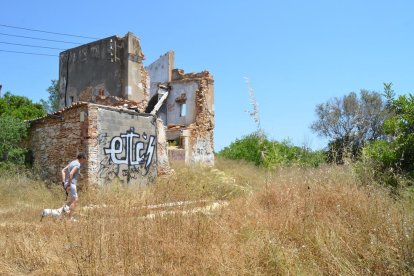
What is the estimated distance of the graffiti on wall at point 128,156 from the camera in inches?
532

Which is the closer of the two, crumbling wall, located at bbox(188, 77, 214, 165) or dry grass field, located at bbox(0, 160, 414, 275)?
dry grass field, located at bbox(0, 160, 414, 275)

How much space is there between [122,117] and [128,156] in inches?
57.3

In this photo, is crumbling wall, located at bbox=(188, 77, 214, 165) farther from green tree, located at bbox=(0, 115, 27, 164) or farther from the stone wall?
green tree, located at bbox=(0, 115, 27, 164)

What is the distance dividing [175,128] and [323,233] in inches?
770

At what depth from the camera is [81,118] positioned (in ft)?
43.7

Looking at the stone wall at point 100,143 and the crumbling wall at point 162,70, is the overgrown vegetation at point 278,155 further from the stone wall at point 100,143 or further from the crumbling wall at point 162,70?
the crumbling wall at point 162,70

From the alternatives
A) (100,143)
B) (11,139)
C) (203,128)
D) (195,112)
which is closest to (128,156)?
(100,143)

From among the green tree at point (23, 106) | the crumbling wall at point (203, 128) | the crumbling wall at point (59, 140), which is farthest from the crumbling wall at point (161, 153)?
the green tree at point (23, 106)

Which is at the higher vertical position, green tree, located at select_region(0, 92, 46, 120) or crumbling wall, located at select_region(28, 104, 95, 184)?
green tree, located at select_region(0, 92, 46, 120)

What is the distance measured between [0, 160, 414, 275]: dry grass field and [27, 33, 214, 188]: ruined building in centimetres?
691

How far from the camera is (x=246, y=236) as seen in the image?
16.1ft

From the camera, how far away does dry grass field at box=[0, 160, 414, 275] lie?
3908mm

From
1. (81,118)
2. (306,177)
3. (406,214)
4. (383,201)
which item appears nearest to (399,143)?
(306,177)

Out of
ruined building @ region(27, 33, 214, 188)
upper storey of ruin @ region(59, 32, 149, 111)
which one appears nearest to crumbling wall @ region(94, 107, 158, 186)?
ruined building @ region(27, 33, 214, 188)
